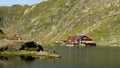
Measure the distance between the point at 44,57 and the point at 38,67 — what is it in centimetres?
4157

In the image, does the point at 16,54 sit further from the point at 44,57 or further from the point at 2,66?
the point at 2,66

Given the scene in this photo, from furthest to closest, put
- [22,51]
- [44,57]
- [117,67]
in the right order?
[22,51], [44,57], [117,67]

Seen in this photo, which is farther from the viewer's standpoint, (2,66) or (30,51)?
(30,51)

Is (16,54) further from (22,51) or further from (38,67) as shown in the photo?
(38,67)

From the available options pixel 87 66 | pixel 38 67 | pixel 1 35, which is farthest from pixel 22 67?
pixel 1 35

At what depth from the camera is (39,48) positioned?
172625 mm

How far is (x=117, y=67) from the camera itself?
108312mm

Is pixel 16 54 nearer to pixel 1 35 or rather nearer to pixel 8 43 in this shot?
pixel 8 43

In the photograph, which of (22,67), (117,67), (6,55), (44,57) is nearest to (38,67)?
(22,67)

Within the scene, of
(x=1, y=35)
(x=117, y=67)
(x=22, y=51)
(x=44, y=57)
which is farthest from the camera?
(x=1, y=35)

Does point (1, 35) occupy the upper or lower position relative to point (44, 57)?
upper

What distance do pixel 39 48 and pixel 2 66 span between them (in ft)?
196

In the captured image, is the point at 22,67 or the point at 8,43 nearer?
the point at 22,67

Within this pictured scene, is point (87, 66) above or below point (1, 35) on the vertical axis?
below
